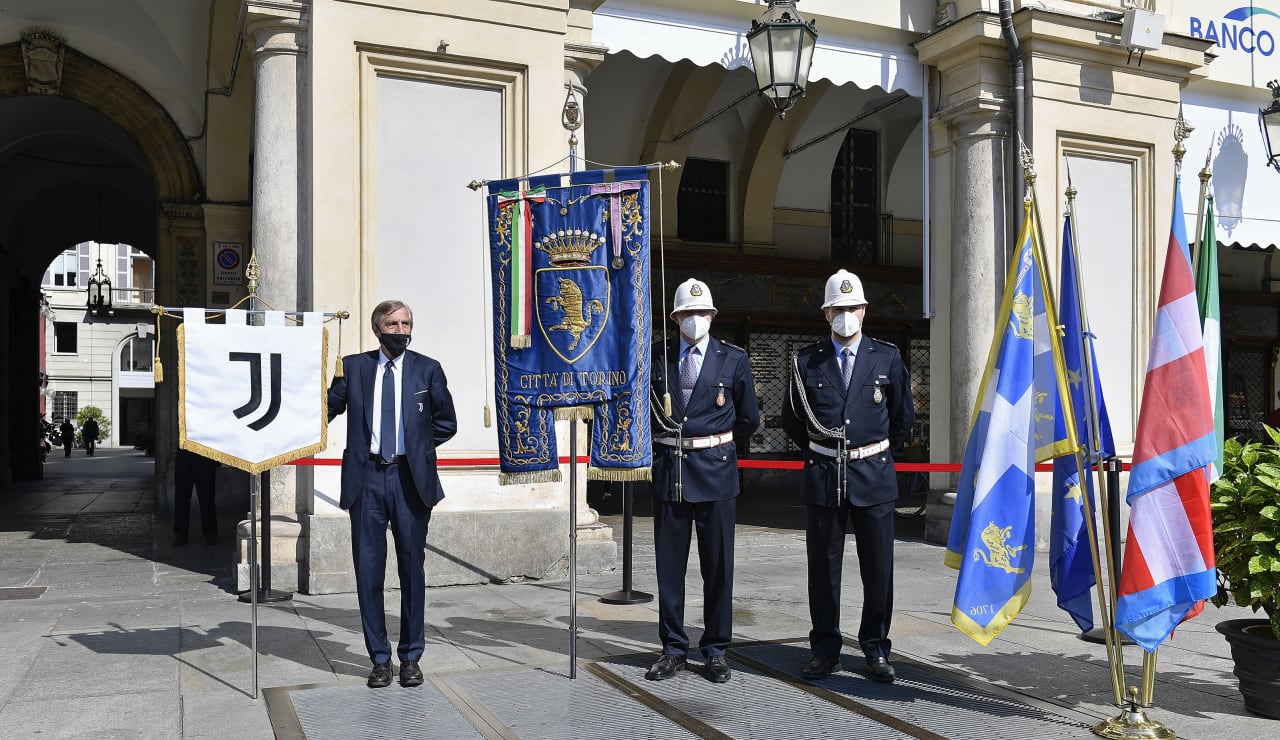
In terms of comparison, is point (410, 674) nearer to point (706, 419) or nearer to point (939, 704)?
point (706, 419)

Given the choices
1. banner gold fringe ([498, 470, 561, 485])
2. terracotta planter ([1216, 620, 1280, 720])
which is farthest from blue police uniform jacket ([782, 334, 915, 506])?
terracotta planter ([1216, 620, 1280, 720])

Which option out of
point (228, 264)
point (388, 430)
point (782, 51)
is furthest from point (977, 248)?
point (228, 264)

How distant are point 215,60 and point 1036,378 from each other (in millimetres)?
10442

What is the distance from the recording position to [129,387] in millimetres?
52594

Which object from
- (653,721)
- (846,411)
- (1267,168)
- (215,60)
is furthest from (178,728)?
(1267,168)

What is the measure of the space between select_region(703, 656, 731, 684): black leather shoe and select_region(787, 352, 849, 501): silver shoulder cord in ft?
3.25

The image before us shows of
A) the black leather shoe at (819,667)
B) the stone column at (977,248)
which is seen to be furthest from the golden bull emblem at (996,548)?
the stone column at (977,248)

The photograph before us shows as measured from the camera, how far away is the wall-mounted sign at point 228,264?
44.1 feet

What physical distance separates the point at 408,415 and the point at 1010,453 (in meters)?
2.76

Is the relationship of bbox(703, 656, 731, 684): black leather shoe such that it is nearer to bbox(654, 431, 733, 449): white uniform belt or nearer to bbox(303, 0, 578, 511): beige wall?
bbox(654, 431, 733, 449): white uniform belt

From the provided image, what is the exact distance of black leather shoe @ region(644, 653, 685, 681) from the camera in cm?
543

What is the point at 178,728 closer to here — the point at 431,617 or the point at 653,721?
the point at 653,721

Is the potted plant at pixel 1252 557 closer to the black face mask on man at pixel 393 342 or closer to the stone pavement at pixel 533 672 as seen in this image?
the stone pavement at pixel 533 672

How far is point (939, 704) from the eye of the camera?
16.6 ft
